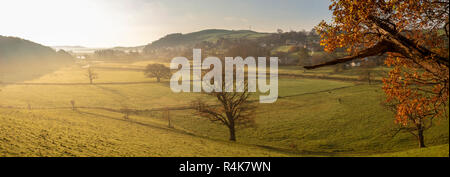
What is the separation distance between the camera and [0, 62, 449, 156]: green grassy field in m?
18.9

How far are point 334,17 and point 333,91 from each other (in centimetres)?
6512

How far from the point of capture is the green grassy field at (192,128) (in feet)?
61.9

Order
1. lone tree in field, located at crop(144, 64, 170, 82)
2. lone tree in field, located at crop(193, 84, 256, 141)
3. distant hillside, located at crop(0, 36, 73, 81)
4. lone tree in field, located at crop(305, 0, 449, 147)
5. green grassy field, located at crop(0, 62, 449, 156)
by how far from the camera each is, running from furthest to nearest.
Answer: distant hillside, located at crop(0, 36, 73, 81) < lone tree in field, located at crop(144, 64, 170, 82) < lone tree in field, located at crop(193, 84, 256, 141) < green grassy field, located at crop(0, 62, 449, 156) < lone tree in field, located at crop(305, 0, 449, 147)

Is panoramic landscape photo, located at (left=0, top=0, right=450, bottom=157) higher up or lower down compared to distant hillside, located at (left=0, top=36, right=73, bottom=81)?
lower down

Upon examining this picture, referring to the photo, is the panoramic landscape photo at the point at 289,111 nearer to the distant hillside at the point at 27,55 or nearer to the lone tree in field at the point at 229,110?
the lone tree in field at the point at 229,110

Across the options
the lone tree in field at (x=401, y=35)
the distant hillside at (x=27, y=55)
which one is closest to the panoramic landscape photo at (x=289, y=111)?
the lone tree in field at (x=401, y=35)

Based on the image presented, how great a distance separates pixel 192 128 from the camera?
128 feet

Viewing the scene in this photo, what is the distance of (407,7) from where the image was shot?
9.41 m

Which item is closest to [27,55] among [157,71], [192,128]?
[157,71]

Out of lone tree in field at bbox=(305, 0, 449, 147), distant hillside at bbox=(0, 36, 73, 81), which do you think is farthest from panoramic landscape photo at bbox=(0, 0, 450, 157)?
distant hillside at bbox=(0, 36, 73, 81)

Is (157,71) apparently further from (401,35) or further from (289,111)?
(401,35)

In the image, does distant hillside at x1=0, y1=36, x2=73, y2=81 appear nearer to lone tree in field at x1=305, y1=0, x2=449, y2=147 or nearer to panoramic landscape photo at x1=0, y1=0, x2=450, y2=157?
panoramic landscape photo at x1=0, y1=0, x2=450, y2=157

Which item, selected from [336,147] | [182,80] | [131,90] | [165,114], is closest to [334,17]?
[336,147]
